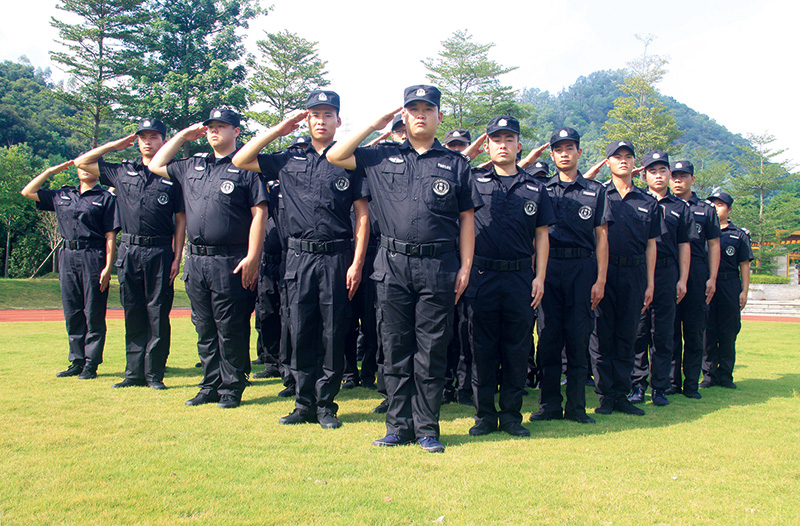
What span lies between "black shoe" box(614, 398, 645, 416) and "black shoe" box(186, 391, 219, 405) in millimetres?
3819

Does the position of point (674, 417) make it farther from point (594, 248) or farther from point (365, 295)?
point (365, 295)

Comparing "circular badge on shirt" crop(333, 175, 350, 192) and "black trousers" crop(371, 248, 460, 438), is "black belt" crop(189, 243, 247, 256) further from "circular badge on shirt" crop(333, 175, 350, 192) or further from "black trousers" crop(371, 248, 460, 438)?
"black trousers" crop(371, 248, 460, 438)

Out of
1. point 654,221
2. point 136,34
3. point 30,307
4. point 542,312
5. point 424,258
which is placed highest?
point 136,34

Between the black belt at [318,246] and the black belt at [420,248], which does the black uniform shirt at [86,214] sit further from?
the black belt at [420,248]

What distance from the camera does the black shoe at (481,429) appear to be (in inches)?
174

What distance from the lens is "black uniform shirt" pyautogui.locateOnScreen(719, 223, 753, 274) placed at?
7.39 metres

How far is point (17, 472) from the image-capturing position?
3.22m

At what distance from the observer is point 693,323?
21.6 feet

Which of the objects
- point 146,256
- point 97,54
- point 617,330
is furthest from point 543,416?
point 97,54

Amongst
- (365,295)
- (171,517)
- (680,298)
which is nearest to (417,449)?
(171,517)

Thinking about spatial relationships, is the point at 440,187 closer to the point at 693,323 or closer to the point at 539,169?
the point at 539,169

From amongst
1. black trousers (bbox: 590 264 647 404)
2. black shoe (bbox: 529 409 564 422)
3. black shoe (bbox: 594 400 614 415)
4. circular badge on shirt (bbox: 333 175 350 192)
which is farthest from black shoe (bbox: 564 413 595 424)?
circular badge on shirt (bbox: 333 175 350 192)

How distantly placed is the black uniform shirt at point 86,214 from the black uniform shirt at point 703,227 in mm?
6757

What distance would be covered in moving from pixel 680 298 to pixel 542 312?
7.47 ft
